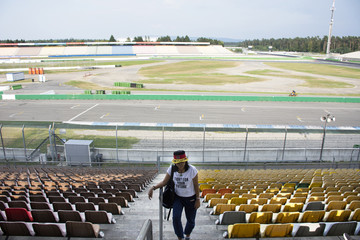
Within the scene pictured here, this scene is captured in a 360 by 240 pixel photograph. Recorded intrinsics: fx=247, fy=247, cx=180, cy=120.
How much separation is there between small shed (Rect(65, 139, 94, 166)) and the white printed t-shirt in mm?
13208

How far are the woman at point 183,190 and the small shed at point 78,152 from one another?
13.2m

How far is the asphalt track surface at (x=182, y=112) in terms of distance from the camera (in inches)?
1064

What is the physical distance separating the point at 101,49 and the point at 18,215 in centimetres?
13029

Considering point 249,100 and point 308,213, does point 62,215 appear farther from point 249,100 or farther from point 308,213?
point 249,100

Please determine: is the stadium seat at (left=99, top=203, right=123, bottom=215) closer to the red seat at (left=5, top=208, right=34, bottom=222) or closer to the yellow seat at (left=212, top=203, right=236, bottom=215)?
the red seat at (left=5, top=208, right=34, bottom=222)

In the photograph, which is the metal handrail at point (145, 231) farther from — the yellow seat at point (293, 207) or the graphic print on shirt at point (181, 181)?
the yellow seat at point (293, 207)

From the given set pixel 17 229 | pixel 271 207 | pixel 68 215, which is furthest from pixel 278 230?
pixel 17 229

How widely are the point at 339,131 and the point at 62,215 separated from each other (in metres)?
18.2

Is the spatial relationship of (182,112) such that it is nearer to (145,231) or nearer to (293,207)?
(293,207)

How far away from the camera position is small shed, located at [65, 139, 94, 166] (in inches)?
642

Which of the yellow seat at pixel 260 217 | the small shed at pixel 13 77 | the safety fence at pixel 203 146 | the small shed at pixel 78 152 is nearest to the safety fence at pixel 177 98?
the safety fence at pixel 203 146

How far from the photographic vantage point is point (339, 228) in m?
4.42

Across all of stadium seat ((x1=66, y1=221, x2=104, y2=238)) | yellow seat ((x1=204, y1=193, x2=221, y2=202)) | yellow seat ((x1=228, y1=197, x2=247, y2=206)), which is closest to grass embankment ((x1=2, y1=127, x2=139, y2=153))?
yellow seat ((x1=204, y1=193, x2=221, y2=202))

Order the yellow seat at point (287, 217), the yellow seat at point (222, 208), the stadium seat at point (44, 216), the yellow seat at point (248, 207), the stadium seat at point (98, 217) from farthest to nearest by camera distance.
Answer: the yellow seat at point (222, 208)
the yellow seat at point (248, 207)
the yellow seat at point (287, 217)
the stadium seat at point (98, 217)
the stadium seat at point (44, 216)
